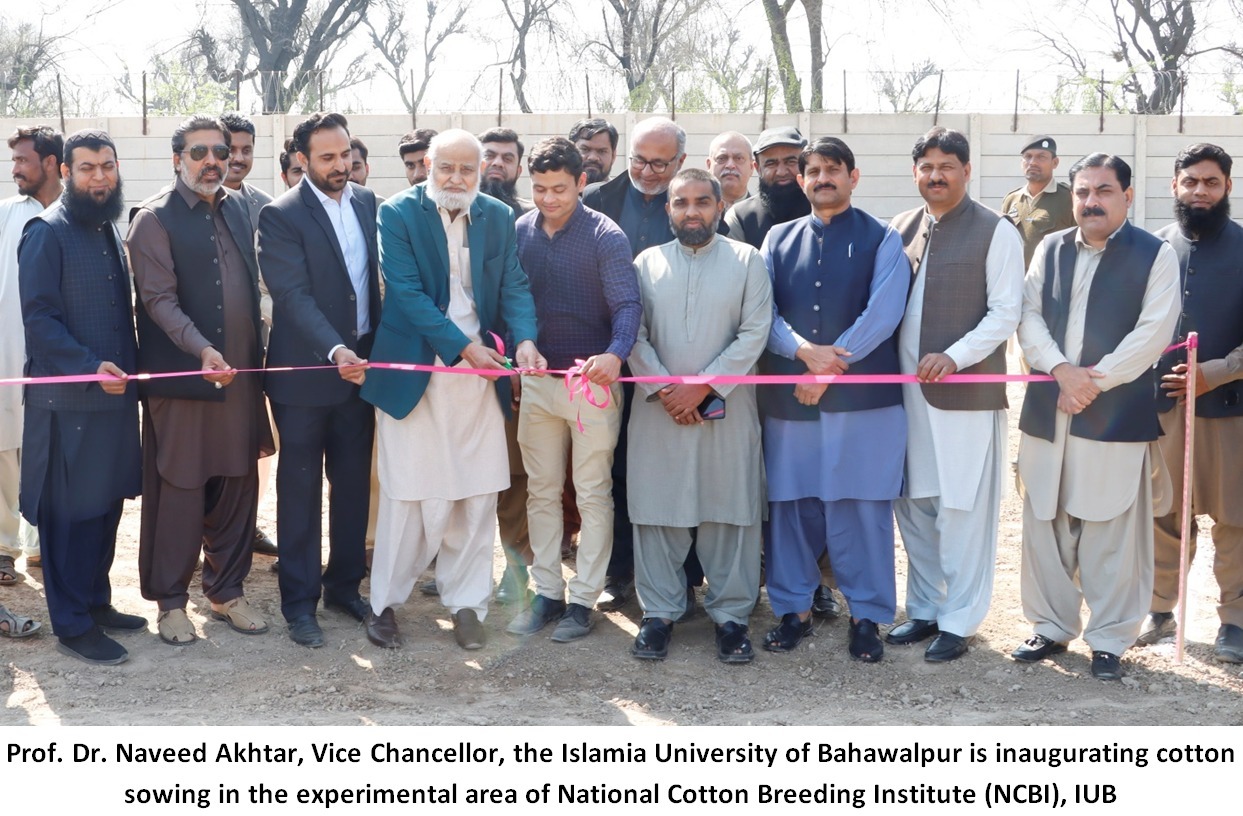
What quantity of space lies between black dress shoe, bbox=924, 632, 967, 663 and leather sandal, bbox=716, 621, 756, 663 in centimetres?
74

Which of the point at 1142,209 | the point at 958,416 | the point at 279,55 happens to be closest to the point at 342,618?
the point at 958,416

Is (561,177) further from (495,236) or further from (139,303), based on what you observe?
(139,303)

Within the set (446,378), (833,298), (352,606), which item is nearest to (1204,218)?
(833,298)

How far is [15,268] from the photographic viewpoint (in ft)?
19.9

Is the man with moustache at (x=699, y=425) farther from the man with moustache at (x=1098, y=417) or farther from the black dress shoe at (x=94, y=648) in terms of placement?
the black dress shoe at (x=94, y=648)

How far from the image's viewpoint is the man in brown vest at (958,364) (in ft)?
16.4

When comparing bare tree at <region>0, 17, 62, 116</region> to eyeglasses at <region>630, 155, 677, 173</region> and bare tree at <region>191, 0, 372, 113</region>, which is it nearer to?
bare tree at <region>191, 0, 372, 113</region>

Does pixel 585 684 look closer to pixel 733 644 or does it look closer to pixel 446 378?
pixel 733 644

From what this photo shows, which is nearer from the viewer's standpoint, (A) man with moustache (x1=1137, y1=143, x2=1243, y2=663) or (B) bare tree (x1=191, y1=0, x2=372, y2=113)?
(A) man with moustache (x1=1137, y1=143, x2=1243, y2=663)

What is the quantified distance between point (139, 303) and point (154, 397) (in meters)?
0.43

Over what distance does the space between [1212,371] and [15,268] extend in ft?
18.5

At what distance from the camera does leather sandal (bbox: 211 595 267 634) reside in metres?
5.38

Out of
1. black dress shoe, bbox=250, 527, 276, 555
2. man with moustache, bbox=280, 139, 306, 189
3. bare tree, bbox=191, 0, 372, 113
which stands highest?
bare tree, bbox=191, 0, 372, 113

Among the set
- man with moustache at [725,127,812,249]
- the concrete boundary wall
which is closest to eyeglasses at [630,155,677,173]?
man with moustache at [725,127,812,249]
